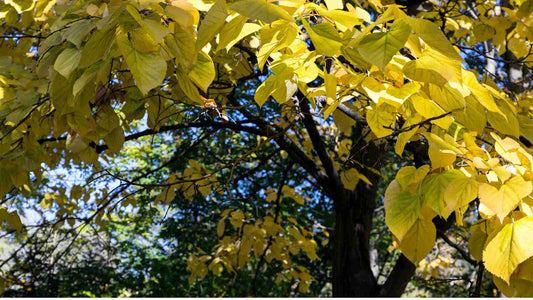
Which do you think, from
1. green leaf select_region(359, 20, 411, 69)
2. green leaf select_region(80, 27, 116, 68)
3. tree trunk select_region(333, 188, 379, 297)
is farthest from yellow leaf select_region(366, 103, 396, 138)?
tree trunk select_region(333, 188, 379, 297)

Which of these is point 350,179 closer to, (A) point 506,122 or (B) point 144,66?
(A) point 506,122

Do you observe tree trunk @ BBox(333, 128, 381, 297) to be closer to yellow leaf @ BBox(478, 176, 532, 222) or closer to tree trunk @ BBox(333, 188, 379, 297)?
tree trunk @ BBox(333, 188, 379, 297)

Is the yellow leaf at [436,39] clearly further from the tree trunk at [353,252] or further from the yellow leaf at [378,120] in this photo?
the tree trunk at [353,252]

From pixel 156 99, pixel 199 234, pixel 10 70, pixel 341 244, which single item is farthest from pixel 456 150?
pixel 199 234

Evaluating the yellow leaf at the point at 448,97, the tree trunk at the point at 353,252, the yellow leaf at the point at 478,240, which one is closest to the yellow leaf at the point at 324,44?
the yellow leaf at the point at 448,97

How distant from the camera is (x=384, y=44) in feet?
2.57

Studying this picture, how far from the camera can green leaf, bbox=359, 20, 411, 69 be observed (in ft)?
2.51

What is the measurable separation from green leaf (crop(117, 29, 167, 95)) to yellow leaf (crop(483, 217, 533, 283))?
721mm

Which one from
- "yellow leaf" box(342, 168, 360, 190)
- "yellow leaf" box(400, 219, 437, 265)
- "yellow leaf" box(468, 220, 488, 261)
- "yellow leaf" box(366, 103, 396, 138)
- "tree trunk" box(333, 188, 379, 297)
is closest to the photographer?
"yellow leaf" box(400, 219, 437, 265)

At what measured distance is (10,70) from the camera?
2035mm

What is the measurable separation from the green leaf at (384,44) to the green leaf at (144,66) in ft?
1.28

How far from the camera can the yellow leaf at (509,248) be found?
2.74ft

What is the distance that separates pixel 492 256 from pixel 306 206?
5.60 m

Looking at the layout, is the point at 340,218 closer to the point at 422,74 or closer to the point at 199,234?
the point at 422,74
